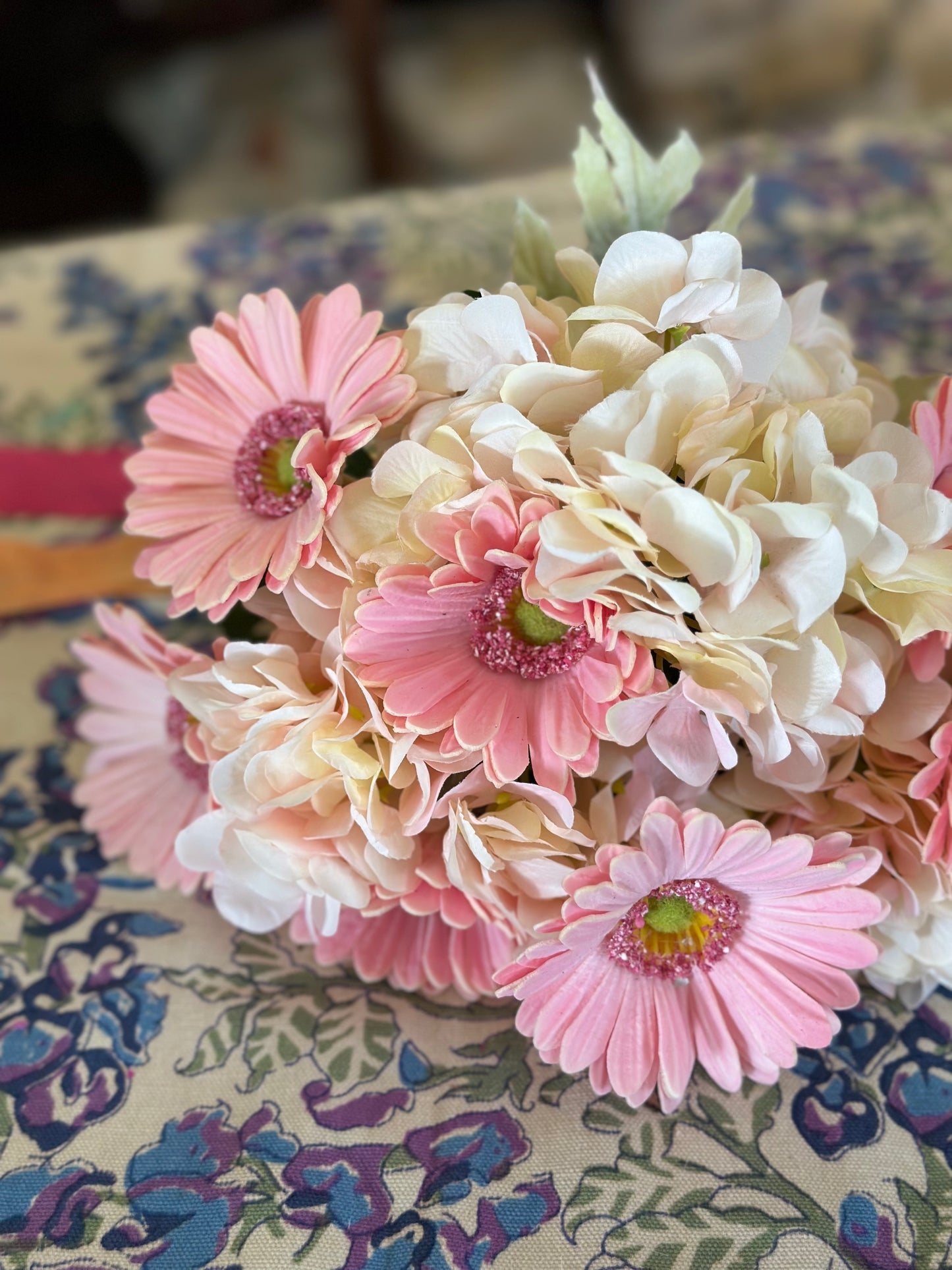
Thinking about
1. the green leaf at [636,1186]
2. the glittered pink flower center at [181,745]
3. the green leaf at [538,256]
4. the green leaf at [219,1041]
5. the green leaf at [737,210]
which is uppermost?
the green leaf at [737,210]

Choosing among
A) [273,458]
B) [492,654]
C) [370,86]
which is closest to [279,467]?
[273,458]

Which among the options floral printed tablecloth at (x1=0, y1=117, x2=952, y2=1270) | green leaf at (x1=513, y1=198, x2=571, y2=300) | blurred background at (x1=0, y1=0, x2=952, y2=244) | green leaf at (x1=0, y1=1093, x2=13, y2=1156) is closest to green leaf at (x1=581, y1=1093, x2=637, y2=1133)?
floral printed tablecloth at (x1=0, y1=117, x2=952, y2=1270)

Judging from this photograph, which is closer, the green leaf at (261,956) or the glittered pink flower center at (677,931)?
the glittered pink flower center at (677,931)

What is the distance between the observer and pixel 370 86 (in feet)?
5.12

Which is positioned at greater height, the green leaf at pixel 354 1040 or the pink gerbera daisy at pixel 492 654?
the pink gerbera daisy at pixel 492 654

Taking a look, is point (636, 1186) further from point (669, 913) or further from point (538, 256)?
point (538, 256)

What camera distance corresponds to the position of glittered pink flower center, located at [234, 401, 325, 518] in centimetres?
41

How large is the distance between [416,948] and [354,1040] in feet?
0.17

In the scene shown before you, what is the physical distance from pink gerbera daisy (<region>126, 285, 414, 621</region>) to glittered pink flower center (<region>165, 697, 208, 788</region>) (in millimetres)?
95

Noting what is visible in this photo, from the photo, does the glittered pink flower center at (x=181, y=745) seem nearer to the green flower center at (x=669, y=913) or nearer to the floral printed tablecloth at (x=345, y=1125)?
the floral printed tablecloth at (x=345, y=1125)

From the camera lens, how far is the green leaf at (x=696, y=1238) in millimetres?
394

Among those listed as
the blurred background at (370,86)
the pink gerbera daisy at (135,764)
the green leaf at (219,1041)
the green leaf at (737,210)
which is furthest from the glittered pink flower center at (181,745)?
the blurred background at (370,86)

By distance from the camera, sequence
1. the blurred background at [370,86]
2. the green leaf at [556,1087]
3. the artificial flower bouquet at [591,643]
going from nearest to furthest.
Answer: the artificial flower bouquet at [591,643] → the green leaf at [556,1087] → the blurred background at [370,86]

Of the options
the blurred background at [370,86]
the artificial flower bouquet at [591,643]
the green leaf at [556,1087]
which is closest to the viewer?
the artificial flower bouquet at [591,643]
